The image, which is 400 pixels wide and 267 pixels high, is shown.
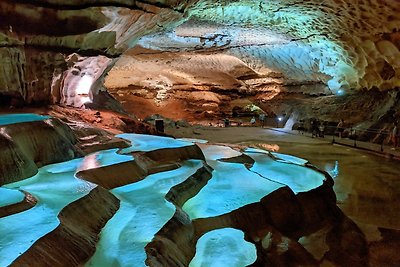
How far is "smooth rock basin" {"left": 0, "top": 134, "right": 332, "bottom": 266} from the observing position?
246cm

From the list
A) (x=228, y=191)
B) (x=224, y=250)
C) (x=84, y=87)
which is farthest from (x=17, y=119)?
(x=84, y=87)

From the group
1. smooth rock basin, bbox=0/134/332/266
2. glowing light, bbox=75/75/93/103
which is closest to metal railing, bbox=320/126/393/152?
smooth rock basin, bbox=0/134/332/266

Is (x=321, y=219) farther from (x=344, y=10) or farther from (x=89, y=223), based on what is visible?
(x=344, y=10)

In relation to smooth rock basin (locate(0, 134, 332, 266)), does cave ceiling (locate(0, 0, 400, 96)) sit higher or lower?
higher

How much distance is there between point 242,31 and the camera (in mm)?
11773

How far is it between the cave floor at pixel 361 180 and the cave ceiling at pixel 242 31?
325cm

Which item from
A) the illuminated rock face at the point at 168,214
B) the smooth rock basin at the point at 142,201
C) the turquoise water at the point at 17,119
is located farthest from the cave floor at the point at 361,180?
the turquoise water at the point at 17,119

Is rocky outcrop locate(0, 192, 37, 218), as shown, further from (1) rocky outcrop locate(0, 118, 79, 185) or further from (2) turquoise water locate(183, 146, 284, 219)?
(2) turquoise water locate(183, 146, 284, 219)

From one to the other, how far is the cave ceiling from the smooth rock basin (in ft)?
11.0

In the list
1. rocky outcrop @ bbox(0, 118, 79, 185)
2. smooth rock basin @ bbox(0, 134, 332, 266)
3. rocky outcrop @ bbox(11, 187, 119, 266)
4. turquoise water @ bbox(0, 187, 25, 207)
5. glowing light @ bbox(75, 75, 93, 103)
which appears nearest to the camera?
rocky outcrop @ bbox(11, 187, 119, 266)

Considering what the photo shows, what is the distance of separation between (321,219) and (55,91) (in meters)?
6.57

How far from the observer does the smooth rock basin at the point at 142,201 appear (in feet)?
8.08

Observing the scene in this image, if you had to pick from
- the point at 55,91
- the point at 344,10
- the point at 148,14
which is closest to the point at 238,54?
the point at 344,10

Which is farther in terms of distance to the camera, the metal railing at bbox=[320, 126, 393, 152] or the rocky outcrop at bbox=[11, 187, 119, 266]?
the metal railing at bbox=[320, 126, 393, 152]
